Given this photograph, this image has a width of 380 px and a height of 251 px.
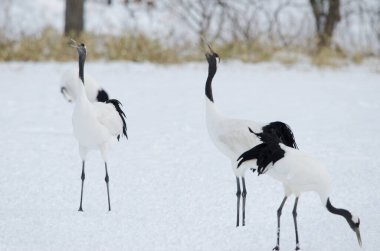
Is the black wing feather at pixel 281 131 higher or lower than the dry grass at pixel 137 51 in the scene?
lower

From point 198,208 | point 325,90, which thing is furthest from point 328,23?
point 198,208

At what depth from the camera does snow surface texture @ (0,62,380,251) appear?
13.9ft

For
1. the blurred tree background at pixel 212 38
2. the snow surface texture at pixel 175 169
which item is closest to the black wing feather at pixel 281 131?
the snow surface texture at pixel 175 169

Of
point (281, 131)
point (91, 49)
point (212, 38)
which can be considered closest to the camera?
point (281, 131)

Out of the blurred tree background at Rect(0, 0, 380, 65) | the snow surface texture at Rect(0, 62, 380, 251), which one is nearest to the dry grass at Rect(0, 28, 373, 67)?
the blurred tree background at Rect(0, 0, 380, 65)

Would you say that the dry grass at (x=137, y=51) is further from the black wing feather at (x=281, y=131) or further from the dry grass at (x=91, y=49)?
the black wing feather at (x=281, y=131)

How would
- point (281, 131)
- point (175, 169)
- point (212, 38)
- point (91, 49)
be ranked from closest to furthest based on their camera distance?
point (281, 131) < point (175, 169) < point (91, 49) < point (212, 38)

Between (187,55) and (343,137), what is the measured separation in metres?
5.20

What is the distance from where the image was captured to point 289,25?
42.7 feet

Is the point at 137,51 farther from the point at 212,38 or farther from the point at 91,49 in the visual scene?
the point at 212,38

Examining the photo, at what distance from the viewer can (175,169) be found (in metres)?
5.70

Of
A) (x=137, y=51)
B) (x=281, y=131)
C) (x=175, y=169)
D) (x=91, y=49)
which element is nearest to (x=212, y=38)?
(x=137, y=51)

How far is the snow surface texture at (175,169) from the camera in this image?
4230 millimetres

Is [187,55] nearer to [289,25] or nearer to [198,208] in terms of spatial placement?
[289,25]
